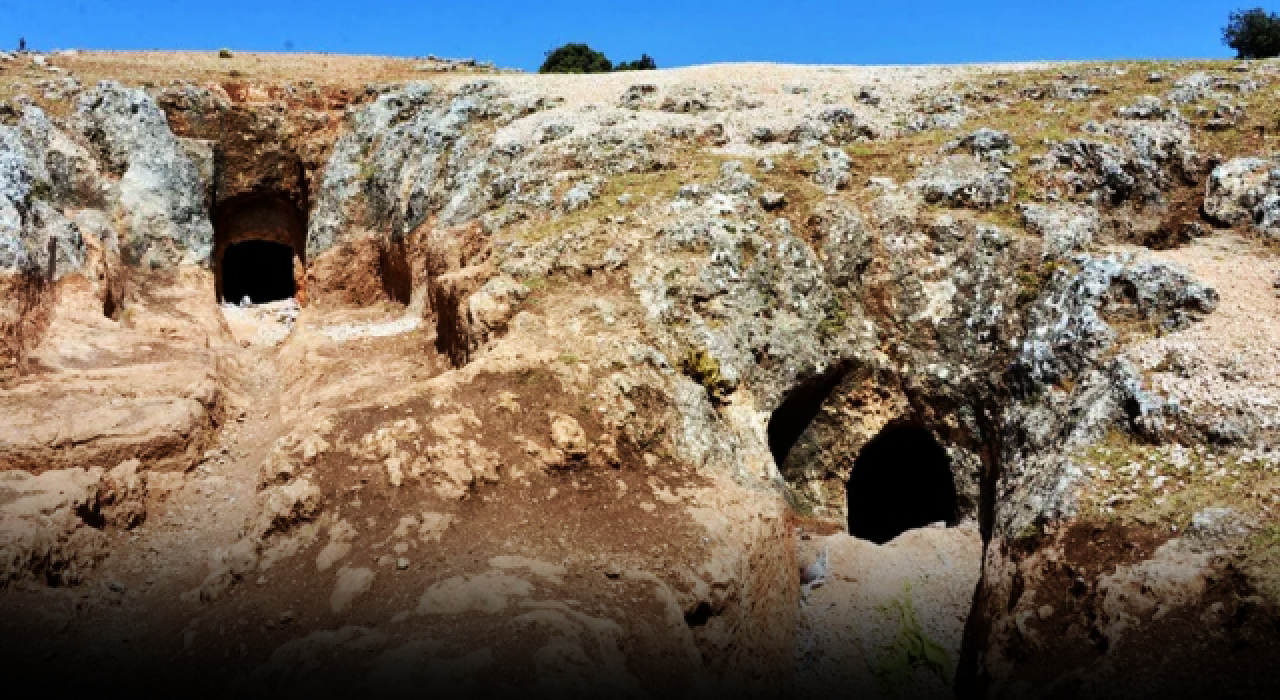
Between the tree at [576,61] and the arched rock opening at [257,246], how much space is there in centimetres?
2352

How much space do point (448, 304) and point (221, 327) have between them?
25.3 feet

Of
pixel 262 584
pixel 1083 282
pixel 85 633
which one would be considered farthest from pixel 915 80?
pixel 85 633

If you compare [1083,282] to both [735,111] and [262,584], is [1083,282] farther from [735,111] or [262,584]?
[262,584]

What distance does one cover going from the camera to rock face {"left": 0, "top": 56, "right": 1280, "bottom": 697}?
10453mm

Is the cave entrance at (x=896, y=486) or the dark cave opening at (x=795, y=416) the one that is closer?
the dark cave opening at (x=795, y=416)

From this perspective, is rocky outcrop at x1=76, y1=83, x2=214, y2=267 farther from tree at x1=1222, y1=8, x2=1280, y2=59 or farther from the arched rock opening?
tree at x1=1222, y1=8, x2=1280, y2=59

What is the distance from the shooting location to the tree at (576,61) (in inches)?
2025

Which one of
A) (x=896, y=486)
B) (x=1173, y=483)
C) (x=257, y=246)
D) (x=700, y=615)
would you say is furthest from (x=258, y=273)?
(x=1173, y=483)

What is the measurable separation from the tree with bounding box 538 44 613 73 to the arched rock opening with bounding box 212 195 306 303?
23521 mm

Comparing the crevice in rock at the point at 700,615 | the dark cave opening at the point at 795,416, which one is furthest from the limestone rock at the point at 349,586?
the dark cave opening at the point at 795,416

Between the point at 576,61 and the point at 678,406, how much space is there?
4160 centimetres

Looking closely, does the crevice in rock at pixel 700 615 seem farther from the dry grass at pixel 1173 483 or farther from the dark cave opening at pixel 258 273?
the dark cave opening at pixel 258 273

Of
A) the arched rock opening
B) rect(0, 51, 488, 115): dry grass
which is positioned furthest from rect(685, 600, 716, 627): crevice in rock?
rect(0, 51, 488, 115): dry grass

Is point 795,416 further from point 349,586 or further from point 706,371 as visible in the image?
point 349,586
